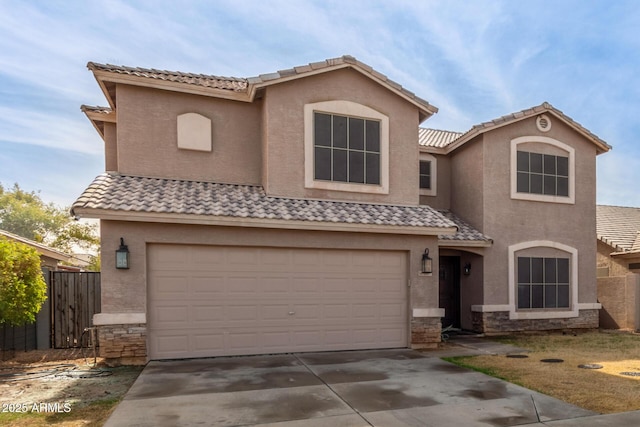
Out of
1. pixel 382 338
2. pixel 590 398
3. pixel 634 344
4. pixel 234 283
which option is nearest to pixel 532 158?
pixel 634 344

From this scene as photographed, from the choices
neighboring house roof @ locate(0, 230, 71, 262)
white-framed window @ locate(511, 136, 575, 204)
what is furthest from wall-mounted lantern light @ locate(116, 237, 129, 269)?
white-framed window @ locate(511, 136, 575, 204)

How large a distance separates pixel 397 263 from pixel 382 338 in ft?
6.21

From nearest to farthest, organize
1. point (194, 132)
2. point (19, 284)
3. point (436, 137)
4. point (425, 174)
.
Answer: point (19, 284), point (194, 132), point (425, 174), point (436, 137)

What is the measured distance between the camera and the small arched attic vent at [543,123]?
14.2 m

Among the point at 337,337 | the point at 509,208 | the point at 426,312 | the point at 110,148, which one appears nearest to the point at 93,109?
the point at 110,148

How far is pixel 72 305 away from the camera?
35.3 ft

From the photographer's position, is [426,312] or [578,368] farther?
[426,312]

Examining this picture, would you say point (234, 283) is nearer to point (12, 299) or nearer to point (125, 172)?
point (125, 172)

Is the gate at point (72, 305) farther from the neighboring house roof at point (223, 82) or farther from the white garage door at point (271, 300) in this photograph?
the neighboring house roof at point (223, 82)

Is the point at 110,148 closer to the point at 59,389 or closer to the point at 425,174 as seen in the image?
the point at 59,389

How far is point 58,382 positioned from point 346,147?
792 centimetres

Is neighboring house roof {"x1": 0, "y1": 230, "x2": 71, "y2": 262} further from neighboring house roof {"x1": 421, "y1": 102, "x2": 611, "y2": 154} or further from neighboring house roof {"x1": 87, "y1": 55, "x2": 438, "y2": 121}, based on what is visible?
neighboring house roof {"x1": 421, "y1": 102, "x2": 611, "y2": 154}

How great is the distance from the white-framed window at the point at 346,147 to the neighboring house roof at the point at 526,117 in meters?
3.90

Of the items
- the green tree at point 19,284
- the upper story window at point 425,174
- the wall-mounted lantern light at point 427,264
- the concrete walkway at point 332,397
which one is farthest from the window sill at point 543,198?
the green tree at point 19,284
